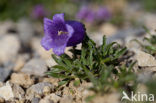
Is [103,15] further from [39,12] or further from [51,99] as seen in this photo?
[51,99]

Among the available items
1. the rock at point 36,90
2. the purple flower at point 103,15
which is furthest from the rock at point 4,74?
the purple flower at point 103,15

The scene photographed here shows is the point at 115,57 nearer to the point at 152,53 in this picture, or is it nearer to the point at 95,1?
the point at 152,53

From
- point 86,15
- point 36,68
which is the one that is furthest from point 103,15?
point 36,68

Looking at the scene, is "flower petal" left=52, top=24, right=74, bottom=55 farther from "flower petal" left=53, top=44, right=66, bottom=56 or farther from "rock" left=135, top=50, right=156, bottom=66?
"rock" left=135, top=50, right=156, bottom=66

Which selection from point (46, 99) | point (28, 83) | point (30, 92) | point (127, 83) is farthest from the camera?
point (28, 83)

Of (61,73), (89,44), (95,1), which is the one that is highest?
(95,1)

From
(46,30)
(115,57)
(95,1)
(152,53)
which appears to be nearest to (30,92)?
(46,30)
